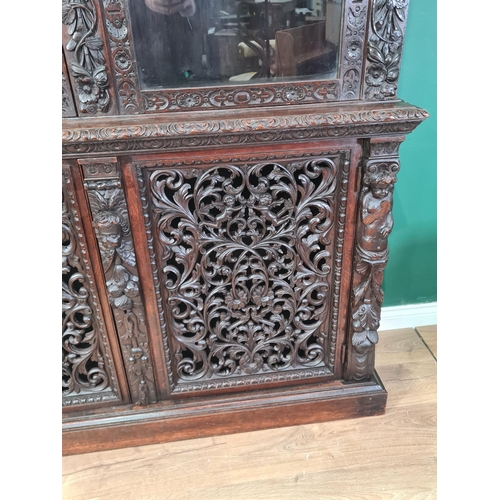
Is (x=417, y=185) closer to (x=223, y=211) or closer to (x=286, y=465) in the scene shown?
(x=223, y=211)

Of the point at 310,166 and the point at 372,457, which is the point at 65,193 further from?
the point at 372,457

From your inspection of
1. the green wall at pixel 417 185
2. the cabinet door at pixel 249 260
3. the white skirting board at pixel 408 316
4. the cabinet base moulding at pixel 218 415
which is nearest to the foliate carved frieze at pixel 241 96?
the cabinet door at pixel 249 260

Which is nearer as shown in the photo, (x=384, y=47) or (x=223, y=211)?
(x=384, y=47)

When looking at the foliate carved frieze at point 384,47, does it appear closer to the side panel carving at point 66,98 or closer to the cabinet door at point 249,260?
the cabinet door at point 249,260

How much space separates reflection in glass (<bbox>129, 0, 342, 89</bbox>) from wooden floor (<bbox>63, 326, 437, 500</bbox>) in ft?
3.32

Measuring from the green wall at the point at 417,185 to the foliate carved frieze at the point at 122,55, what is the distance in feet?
2.52

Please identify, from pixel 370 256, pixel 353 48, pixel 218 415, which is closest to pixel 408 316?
pixel 370 256

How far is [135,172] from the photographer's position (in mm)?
1019

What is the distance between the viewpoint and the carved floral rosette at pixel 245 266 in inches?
42.1

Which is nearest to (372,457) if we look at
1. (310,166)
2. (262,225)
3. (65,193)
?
(262,225)

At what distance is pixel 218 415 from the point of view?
134 centimetres

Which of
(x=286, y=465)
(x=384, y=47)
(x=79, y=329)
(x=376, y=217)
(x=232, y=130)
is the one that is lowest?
(x=286, y=465)

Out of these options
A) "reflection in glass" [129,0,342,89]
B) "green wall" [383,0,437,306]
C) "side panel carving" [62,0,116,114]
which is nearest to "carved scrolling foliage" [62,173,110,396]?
"side panel carving" [62,0,116,114]

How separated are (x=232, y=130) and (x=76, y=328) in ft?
2.27
